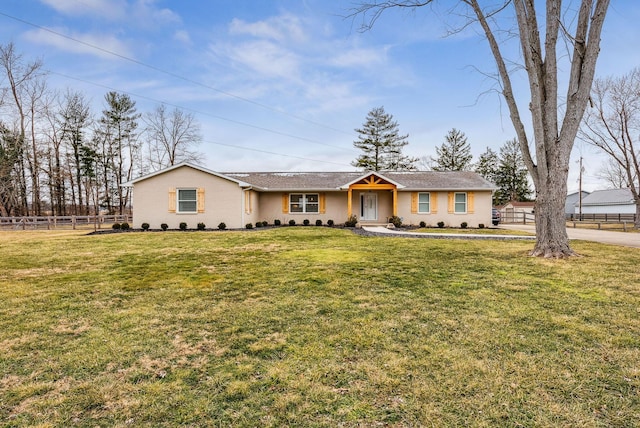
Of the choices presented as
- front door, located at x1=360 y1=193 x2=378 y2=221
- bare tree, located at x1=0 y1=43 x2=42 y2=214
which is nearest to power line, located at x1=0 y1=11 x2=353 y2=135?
front door, located at x1=360 y1=193 x2=378 y2=221

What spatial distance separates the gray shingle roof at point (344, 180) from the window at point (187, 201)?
351 cm

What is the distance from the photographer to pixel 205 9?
13461 mm

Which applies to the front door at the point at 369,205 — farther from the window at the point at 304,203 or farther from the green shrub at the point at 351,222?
the window at the point at 304,203

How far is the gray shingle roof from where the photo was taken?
66.7 feet

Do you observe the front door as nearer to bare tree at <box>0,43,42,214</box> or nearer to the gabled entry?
the gabled entry

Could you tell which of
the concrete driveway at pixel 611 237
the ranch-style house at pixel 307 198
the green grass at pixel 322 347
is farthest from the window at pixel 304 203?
the green grass at pixel 322 347

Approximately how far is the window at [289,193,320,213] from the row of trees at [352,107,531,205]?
18508 millimetres

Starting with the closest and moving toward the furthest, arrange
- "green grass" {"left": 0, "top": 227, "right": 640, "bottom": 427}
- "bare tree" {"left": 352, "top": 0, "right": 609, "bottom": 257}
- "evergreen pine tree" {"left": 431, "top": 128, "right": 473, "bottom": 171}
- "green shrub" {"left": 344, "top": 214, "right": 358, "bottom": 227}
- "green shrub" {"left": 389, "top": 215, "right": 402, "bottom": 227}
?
"green grass" {"left": 0, "top": 227, "right": 640, "bottom": 427}
"bare tree" {"left": 352, "top": 0, "right": 609, "bottom": 257}
"green shrub" {"left": 389, "top": 215, "right": 402, "bottom": 227}
"green shrub" {"left": 344, "top": 214, "right": 358, "bottom": 227}
"evergreen pine tree" {"left": 431, "top": 128, "right": 473, "bottom": 171}

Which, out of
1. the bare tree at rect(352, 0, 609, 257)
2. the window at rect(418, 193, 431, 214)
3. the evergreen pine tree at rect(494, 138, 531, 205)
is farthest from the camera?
the evergreen pine tree at rect(494, 138, 531, 205)

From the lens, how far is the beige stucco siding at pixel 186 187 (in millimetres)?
17906

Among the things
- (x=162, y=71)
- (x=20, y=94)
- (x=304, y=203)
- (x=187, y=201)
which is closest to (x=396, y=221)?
(x=304, y=203)

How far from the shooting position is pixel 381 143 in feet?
129

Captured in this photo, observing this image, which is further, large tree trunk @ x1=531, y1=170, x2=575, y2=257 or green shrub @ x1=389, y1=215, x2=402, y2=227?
green shrub @ x1=389, y1=215, x2=402, y2=227

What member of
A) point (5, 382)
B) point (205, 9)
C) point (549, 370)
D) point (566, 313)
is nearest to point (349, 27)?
point (205, 9)
